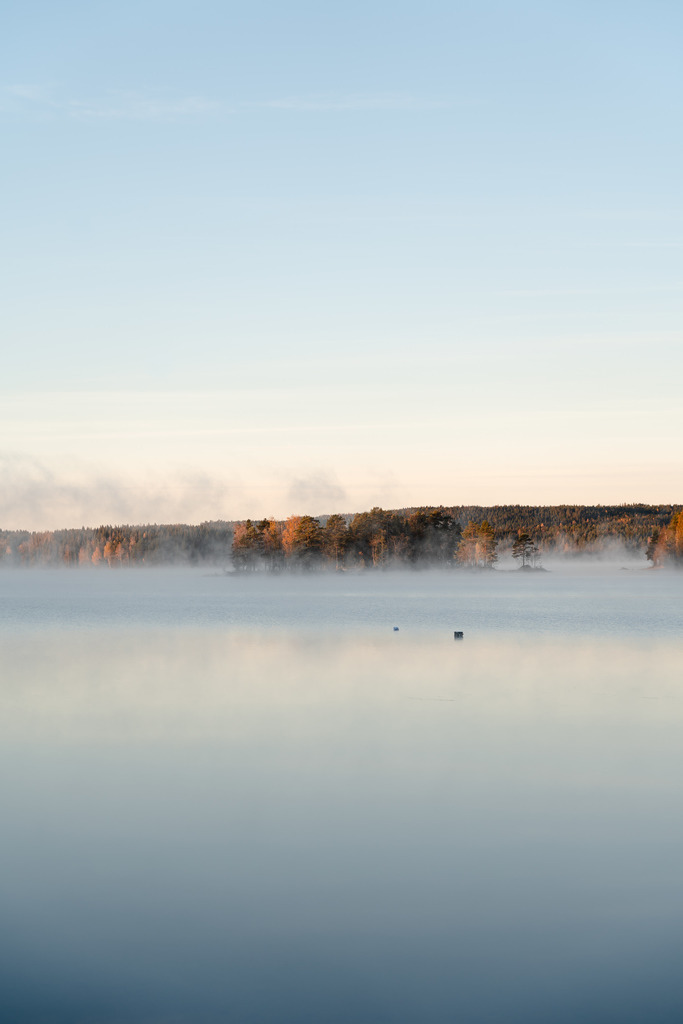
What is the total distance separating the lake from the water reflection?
0.03m

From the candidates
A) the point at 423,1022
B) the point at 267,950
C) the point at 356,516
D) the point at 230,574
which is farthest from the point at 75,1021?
the point at 230,574

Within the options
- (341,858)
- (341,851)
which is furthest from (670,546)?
(341,858)

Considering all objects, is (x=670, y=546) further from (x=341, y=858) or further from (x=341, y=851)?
(x=341, y=858)

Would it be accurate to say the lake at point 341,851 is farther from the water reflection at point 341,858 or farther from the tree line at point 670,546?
the tree line at point 670,546

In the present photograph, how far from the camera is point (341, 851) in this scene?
10711 millimetres

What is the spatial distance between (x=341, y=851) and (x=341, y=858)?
250mm

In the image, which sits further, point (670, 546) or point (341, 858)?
point (670, 546)

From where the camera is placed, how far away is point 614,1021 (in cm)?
702

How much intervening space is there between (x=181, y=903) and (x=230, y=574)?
528 feet

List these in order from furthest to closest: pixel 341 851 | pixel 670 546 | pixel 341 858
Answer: pixel 670 546 < pixel 341 851 < pixel 341 858

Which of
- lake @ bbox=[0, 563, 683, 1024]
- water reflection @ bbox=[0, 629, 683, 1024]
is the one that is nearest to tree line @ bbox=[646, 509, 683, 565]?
lake @ bbox=[0, 563, 683, 1024]

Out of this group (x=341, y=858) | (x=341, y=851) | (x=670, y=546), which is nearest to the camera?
(x=341, y=858)

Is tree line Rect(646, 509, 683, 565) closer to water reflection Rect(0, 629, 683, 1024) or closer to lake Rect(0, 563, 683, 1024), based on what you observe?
lake Rect(0, 563, 683, 1024)

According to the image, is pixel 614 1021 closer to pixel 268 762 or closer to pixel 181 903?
pixel 181 903
